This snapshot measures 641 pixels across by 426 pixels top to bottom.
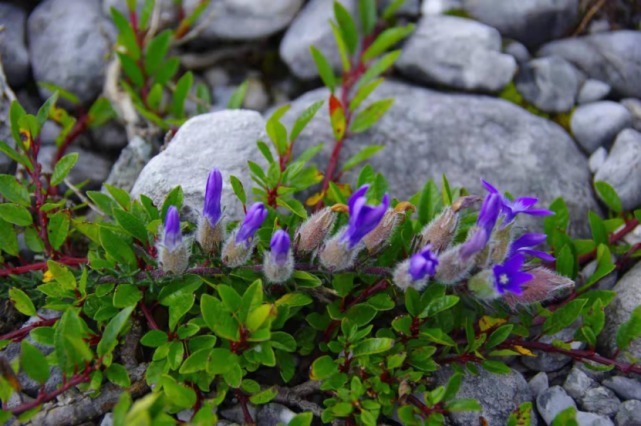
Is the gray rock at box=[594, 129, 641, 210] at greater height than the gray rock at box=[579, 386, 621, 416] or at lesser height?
greater

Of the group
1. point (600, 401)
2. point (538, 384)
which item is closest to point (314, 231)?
point (538, 384)

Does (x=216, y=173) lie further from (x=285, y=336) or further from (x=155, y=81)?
(x=155, y=81)

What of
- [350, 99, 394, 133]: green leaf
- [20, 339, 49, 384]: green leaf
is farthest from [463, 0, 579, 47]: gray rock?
[20, 339, 49, 384]: green leaf

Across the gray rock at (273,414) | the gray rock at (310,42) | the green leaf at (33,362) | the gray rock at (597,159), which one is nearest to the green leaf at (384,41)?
the gray rock at (310,42)

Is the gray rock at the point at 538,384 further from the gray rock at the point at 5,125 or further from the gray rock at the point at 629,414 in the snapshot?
the gray rock at the point at 5,125

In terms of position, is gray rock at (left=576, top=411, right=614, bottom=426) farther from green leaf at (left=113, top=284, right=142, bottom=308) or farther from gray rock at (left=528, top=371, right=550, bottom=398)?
green leaf at (left=113, top=284, right=142, bottom=308)

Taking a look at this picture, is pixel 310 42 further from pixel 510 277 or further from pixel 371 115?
pixel 510 277
